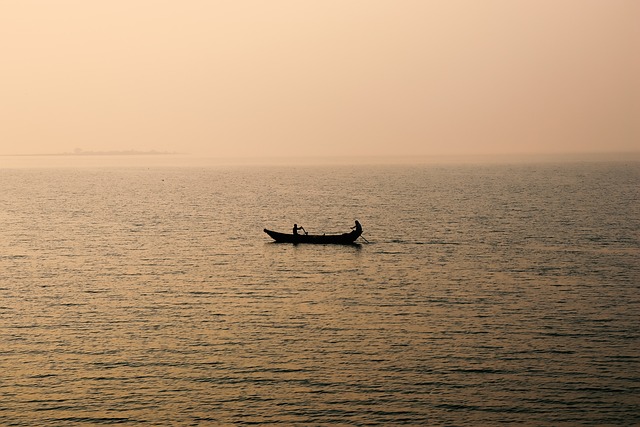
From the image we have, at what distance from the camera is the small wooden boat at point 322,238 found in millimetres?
98625

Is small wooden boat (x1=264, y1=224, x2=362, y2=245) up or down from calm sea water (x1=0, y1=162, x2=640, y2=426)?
up

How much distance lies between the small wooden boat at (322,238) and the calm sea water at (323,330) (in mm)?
1760

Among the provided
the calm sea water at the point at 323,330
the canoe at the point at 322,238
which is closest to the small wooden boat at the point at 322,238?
the canoe at the point at 322,238

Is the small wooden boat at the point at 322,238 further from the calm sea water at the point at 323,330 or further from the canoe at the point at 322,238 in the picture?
the calm sea water at the point at 323,330

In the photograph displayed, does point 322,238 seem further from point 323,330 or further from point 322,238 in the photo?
point 323,330

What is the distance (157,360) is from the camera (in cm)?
4791

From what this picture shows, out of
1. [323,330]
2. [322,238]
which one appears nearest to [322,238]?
[322,238]

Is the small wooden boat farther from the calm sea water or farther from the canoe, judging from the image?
the calm sea water

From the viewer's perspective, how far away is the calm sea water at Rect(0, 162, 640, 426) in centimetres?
4016

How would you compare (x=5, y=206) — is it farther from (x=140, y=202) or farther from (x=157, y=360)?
(x=157, y=360)

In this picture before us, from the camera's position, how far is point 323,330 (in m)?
54.7

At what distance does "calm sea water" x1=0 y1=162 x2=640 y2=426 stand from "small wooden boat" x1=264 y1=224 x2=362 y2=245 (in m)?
1.76

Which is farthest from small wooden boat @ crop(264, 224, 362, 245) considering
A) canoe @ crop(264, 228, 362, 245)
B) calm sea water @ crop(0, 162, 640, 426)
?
calm sea water @ crop(0, 162, 640, 426)

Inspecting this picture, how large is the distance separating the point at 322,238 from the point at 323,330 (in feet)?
150
